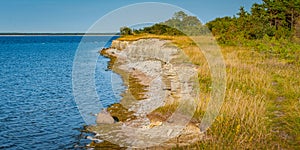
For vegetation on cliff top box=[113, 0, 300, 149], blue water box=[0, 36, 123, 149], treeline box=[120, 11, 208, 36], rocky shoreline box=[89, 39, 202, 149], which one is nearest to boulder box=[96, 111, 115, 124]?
rocky shoreline box=[89, 39, 202, 149]

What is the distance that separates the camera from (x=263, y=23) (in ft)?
180

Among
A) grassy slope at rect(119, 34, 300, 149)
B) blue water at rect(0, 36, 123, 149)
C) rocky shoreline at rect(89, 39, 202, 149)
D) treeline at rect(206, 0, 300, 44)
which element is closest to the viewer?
grassy slope at rect(119, 34, 300, 149)

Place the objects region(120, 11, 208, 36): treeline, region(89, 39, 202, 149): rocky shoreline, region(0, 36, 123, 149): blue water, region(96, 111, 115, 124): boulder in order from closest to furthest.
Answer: region(89, 39, 202, 149): rocky shoreline
region(0, 36, 123, 149): blue water
region(96, 111, 115, 124): boulder
region(120, 11, 208, 36): treeline

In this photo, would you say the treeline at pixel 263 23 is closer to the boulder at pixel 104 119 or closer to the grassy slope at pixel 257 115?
the grassy slope at pixel 257 115

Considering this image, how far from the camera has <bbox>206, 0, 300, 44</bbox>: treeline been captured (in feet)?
161

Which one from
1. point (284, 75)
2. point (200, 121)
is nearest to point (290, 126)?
point (200, 121)

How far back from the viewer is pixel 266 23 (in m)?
56.0

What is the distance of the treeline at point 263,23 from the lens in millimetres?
49094

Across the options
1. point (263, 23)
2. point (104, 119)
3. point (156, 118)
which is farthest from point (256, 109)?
point (263, 23)

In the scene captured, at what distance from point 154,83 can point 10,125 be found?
1170cm

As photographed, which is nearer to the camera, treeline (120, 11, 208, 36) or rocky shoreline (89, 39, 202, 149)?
rocky shoreline (89, 39, 202, 149)

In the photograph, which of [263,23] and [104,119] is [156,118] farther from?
[263,23]

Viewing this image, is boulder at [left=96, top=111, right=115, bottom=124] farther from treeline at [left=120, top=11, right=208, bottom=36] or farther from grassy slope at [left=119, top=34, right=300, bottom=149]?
treeline at [left=120, top=11, right=208, bottom=36]

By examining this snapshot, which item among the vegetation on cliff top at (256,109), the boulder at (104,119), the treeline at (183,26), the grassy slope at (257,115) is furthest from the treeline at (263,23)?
the boulder at (104,119)
